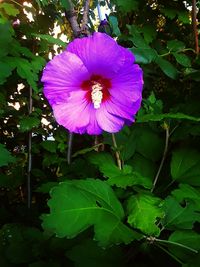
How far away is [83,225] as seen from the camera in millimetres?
641

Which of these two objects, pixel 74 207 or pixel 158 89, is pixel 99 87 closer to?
pixel 74 207

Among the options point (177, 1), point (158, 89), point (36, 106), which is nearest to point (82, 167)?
point (158, 89)

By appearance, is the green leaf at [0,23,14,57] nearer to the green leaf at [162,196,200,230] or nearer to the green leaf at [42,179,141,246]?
the green leaf at [42,179,141,246]

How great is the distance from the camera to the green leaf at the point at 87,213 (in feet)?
2.03

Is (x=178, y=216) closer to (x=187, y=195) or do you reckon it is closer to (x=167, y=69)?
(x=187, y=195)

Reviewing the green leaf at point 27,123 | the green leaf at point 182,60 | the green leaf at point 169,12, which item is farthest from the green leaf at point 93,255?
the green leaf at point 27,123

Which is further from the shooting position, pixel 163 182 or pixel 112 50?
pixel 163 182

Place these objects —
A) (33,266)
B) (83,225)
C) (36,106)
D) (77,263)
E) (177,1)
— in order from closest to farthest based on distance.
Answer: (83,225), (77,263), (33,266), (177,1), (36,106)

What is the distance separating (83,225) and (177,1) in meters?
1.08

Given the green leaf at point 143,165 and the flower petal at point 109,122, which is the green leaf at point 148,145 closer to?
the green leaf at point 143,165

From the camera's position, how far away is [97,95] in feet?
2.38

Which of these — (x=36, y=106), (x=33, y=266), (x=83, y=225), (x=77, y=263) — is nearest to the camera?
(x=83, y=225)

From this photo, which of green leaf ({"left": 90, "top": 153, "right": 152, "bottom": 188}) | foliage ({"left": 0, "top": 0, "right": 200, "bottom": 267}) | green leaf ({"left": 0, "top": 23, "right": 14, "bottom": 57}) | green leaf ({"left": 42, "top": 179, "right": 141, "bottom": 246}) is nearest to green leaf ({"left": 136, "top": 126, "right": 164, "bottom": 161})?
foliage ({"left": 0, "top": 0, "right": 200, "bottom": 267})

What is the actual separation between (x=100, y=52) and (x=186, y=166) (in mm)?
388
